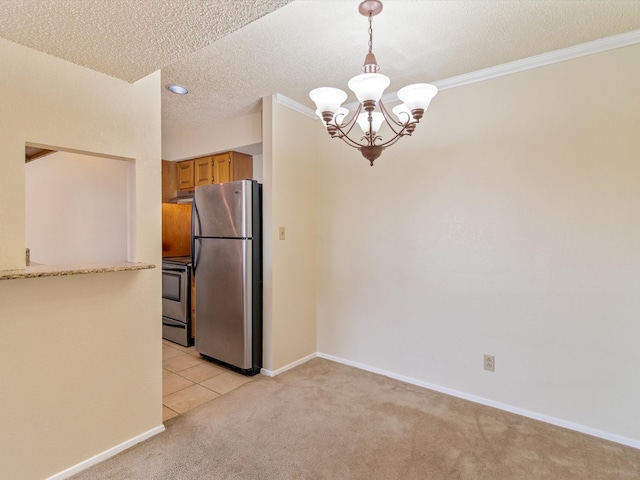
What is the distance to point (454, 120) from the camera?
2635 mm

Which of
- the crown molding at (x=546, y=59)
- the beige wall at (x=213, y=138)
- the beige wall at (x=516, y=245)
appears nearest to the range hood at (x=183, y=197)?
the beige wall at (x=213, y=138)

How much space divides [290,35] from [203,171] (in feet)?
7.64

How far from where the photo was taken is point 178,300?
12.7 ft

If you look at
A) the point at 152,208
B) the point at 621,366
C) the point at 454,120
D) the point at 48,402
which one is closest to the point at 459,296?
the point at 621,366

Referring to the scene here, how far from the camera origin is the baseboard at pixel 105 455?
5.70 ft

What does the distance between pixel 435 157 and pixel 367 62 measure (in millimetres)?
1297

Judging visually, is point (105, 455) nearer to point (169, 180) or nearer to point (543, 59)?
point (169, 180)

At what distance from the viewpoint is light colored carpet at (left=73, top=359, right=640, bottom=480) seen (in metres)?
1.79

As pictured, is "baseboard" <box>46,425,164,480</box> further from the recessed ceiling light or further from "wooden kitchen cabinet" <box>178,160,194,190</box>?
"wooden kitchen cabinet" <box>178,160,194,190</box>

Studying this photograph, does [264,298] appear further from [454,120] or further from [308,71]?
[454,120]

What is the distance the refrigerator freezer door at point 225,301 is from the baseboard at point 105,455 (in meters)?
0.97

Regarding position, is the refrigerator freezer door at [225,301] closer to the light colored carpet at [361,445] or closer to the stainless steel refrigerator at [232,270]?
the stainless steel refrigerator at [232,270]

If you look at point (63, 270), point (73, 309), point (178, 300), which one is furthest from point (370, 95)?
point (178, 300)

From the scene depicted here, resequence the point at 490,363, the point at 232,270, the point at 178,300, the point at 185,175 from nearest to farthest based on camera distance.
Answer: the point at 490,363 < the point at 232,270 < the point at 178,300 < the point at 185,175
